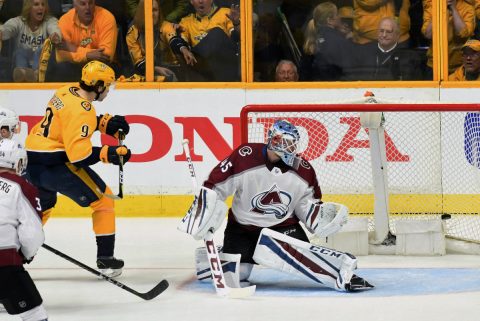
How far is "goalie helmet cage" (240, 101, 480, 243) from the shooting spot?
8336 millimetres

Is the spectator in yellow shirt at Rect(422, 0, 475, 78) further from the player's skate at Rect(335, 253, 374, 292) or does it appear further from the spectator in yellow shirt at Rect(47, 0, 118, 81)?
the player's skate at Rect(335, 253, 374, 292)

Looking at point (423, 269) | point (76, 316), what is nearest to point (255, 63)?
point (423, 269)

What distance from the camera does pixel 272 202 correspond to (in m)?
6.85

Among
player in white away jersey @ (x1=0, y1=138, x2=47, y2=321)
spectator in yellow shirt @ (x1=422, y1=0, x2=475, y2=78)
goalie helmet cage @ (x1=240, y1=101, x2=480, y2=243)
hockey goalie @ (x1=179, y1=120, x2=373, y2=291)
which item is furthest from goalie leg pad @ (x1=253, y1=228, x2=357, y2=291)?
spectator in yellow shirt @ (x1=422, y1=0, x2=475, y2=78)

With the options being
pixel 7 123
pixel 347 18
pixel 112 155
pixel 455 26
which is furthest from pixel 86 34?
pixel 7 123

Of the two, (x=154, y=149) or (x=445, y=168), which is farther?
(x=154, y=149)

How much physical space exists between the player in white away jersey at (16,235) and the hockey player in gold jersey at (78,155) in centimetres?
154

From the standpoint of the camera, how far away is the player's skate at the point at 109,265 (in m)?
7.16

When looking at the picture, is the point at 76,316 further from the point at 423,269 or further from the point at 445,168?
the point at 445,168

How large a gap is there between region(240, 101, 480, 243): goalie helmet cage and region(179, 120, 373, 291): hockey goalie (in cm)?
129

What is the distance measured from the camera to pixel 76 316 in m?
6.18

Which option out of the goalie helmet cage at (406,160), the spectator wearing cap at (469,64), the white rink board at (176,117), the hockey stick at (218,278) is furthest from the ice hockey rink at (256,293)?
the spectator wearing cap at (469,64)

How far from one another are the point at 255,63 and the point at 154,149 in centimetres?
87

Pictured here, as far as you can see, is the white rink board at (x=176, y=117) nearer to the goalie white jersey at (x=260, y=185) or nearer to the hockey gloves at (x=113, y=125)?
the hockey gloves at (x=113, y=125)
